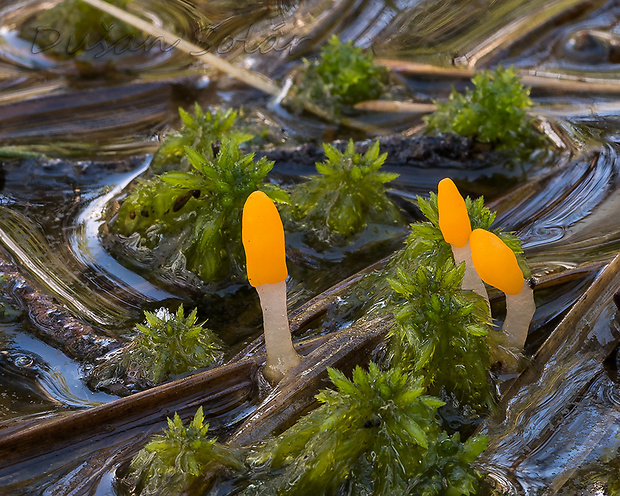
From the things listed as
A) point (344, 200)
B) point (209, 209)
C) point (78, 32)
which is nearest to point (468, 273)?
point (344, 200)

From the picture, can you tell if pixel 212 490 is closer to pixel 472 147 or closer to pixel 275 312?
pixel 275 312

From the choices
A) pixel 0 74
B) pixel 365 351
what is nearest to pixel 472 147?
pixel 365 351

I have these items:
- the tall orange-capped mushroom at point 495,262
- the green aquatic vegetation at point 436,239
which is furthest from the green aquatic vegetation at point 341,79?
the tall orange-capped mushroom at point 495,262

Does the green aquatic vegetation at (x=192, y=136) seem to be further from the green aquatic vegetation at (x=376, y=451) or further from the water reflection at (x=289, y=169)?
the green aquatic vegetation at (x=376, y=451)

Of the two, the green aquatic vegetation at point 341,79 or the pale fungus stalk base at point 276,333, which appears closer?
the pale fungus stalk base at point 276,333

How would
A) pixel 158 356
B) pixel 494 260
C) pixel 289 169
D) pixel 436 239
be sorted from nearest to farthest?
1. pixel 494 260
2. pixel 158 356
3. pixel 436 239
4. pixel 289 169

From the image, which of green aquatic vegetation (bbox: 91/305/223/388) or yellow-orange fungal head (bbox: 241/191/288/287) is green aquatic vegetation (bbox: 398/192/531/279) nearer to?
yellow-orange fungal head (bbox: 241/191/288/287)

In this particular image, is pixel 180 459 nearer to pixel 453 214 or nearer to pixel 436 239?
pixel 453 214
